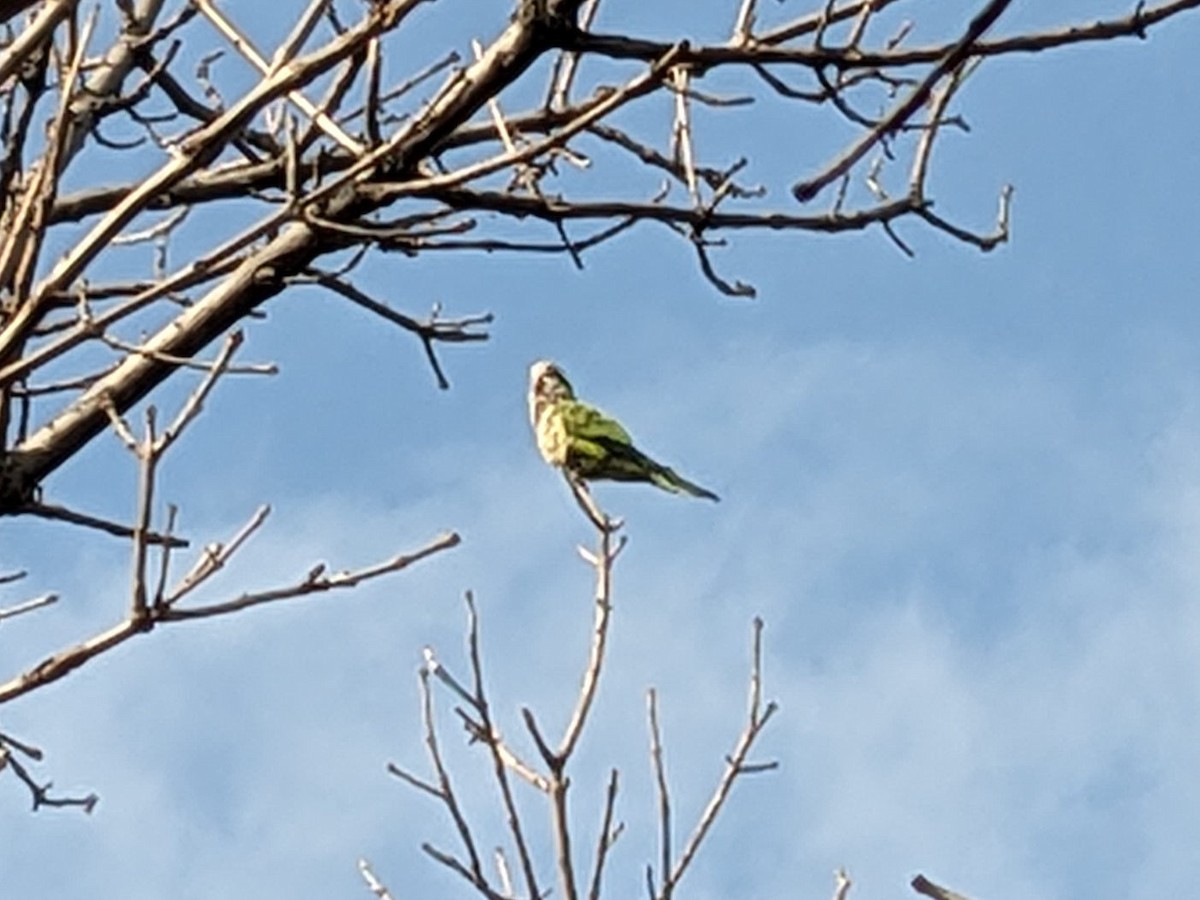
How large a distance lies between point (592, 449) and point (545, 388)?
34 centimetres

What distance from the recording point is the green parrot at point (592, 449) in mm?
4621

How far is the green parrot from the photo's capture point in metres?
4.62

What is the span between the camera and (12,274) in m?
1.99

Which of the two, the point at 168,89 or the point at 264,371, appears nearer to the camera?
the point at 264,371

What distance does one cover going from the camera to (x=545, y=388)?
492 cm

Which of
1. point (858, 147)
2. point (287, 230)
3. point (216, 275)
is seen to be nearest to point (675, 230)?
point (287, 230)

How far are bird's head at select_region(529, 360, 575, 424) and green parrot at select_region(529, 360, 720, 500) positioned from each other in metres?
0.05

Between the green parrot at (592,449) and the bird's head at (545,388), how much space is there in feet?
0.18

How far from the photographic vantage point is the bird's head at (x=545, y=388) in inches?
191

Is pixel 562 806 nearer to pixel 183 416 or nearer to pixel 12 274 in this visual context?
pixel 183 416

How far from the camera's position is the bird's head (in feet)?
15.9

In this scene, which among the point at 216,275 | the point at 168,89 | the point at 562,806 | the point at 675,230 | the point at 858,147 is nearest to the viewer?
the point at 858,147

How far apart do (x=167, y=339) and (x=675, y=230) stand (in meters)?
0.75

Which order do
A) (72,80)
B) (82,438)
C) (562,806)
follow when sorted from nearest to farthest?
(72,80)
(562,806)
(82,438)
